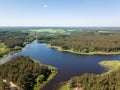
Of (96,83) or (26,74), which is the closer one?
(96,83)

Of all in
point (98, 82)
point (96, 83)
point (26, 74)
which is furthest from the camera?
point (26, 74)

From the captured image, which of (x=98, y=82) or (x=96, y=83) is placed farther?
(x=96, y=83)

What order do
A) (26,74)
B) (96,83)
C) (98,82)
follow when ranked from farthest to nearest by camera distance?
(26,74) < (96,83) < (98,82)

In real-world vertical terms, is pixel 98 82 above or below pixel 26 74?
above

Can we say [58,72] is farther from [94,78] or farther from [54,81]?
[94,78]

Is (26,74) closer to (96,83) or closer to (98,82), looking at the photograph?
(96,83)

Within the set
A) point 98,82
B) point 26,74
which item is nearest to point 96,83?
point 98,82
